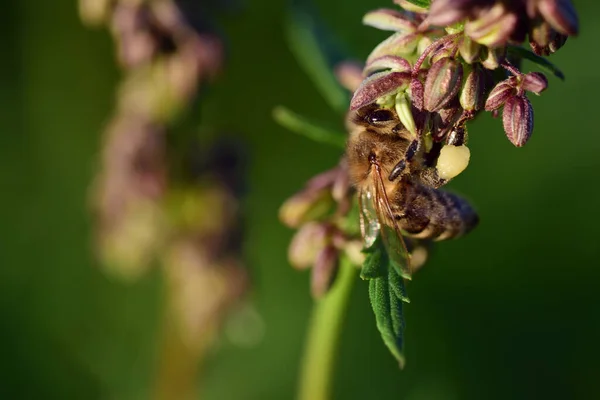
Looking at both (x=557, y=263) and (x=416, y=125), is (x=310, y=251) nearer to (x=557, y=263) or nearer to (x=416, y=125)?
(x=416, y=125)

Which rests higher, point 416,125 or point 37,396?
point 416,125

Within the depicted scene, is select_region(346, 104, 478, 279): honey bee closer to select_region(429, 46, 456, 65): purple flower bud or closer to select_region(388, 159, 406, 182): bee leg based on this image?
select_region(388, 159, 406, 182): bee leg

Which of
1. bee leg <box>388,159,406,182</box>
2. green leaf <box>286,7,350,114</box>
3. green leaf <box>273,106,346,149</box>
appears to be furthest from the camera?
green leaf <box>286,7,350,114</box>

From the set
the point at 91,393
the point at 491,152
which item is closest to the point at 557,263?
the point at 491,152

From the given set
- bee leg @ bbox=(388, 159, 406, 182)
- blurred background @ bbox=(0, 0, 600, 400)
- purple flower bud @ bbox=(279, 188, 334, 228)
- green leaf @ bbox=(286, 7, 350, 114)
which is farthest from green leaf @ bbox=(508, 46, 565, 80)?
blurred background @ bbox=(0, 0, 600, 400)

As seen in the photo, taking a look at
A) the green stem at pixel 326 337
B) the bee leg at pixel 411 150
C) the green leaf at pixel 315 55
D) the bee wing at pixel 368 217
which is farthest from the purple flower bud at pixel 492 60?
the green leaf at pixel 315 55

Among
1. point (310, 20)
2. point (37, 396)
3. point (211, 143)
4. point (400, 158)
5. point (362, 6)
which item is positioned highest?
point (362, 6)
